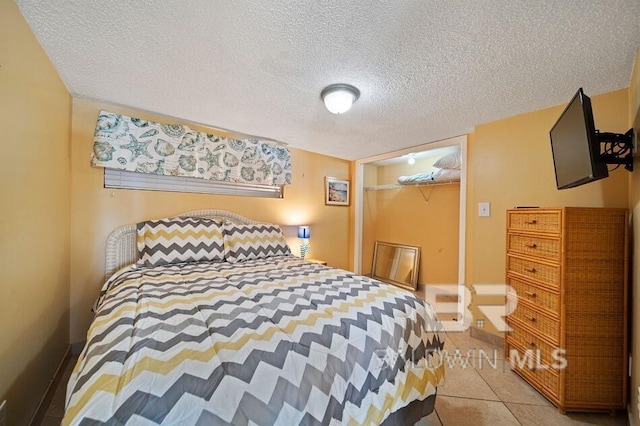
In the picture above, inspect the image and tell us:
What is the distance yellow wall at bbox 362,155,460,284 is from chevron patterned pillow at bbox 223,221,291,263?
2203 mm

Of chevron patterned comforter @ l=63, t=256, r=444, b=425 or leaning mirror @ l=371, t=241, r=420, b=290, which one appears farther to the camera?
leaning mirror @ l=371, t=241, r=420, b=290

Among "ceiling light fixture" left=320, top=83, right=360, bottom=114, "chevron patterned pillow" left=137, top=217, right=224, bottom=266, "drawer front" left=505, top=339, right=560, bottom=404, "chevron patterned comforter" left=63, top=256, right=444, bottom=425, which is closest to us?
"chevron patterned comforter" left=63, top=256, right=444, bottom=425

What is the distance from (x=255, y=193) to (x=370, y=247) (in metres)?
2.50

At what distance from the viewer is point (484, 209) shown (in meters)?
2.44

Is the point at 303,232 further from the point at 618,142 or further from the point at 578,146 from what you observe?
the point at 618,142

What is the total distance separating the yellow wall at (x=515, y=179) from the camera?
1776 mm

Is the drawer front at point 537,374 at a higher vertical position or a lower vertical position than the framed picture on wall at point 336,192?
lower

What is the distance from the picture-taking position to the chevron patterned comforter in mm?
690

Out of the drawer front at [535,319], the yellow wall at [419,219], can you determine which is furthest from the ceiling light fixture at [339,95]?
the yellow wall at [419,219]

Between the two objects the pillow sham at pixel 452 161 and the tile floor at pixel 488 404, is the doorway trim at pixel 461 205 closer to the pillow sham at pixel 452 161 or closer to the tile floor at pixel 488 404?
the pillow sham at pixel 452 161

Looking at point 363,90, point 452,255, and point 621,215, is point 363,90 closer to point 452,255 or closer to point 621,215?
point 621,215

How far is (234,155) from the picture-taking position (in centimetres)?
278

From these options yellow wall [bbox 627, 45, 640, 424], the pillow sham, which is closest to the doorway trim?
the pillow sham

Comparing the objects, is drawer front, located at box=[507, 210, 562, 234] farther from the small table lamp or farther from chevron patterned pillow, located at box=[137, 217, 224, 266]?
chevron patterned pillow, located at box=[137, 217, 224, 266]
